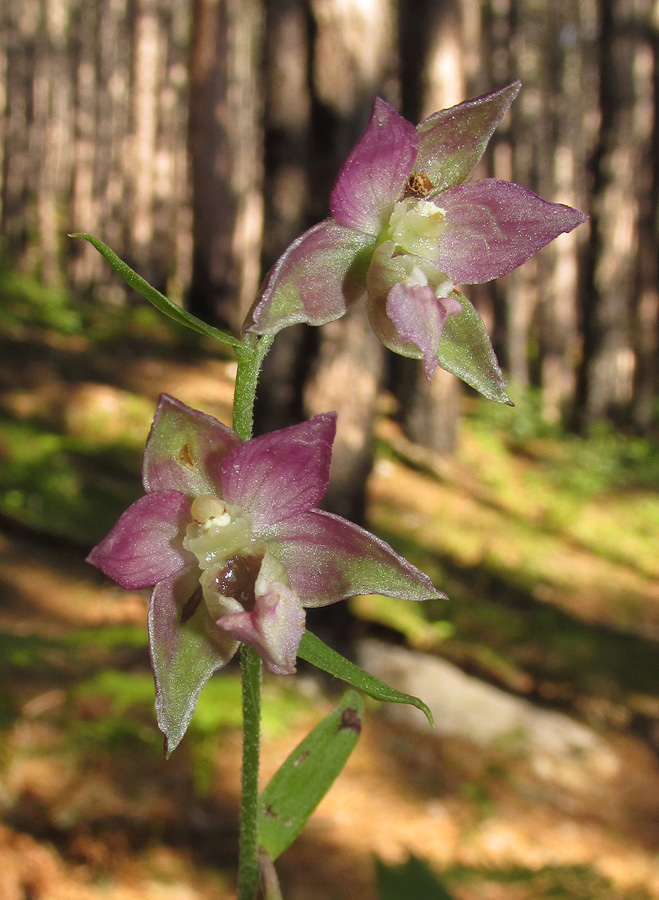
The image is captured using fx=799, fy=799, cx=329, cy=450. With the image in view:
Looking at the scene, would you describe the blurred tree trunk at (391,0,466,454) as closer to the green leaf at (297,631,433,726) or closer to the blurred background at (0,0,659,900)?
the blurred background at (0,0,659,900)

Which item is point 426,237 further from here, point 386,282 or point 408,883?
point 408,883

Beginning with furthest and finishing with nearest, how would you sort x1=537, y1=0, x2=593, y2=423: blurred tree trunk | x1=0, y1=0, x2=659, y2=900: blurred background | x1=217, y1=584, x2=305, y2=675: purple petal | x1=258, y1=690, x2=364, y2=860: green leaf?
1. x1=537, y1=0, x2=593, y2=423: blurred tree trunk
2. x1=0, y1=0, x2=659, y2=900: blurred background
3. x1=258, y1=690, x2=364, y2=860: green leaf
4. x1=217, y1=584, x2=305, y2=675: purple petal

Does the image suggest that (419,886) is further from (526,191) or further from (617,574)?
(617,574)

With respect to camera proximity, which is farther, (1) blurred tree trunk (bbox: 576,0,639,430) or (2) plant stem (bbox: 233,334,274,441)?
(1) blurred tree trunk (bbox: 576,0,639,430)

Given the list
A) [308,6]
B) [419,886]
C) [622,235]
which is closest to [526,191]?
[419,886]

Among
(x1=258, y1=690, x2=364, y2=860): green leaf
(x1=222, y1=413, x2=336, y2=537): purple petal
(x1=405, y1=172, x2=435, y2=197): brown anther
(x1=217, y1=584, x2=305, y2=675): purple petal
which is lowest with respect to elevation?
(x1=258, y1=690, x2=364, y2=860): green leaf

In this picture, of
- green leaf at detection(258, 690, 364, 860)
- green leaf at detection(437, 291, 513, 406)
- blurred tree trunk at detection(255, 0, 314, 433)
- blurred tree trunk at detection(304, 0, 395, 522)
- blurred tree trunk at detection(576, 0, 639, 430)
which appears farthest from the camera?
blurred tree trunk at detection(576, 0, 639, 430)

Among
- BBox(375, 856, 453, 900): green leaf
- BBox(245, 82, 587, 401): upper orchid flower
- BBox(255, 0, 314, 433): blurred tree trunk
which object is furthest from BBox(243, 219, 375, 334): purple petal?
BBox(255, 0, 314, 433): blurred tree trunk
